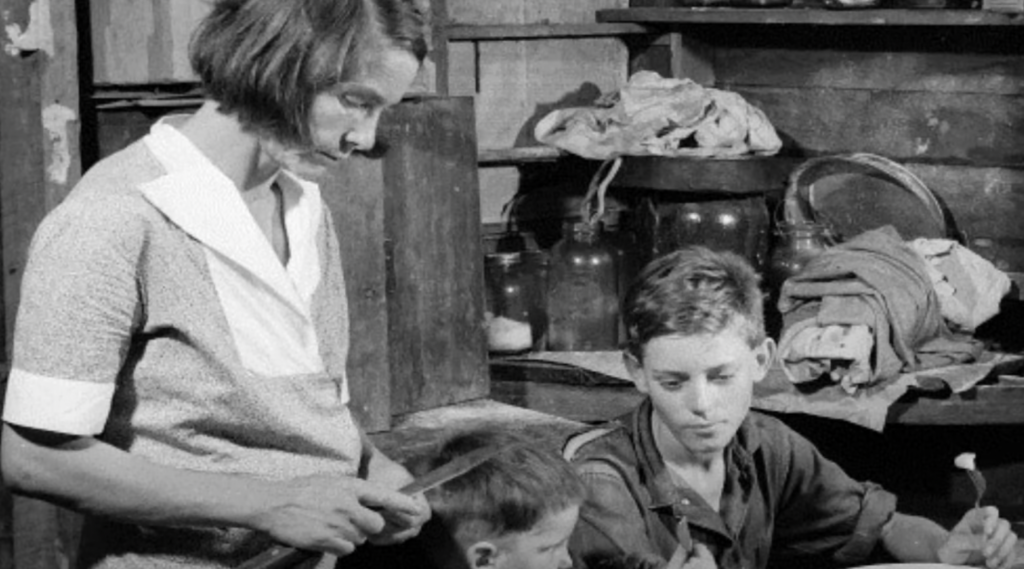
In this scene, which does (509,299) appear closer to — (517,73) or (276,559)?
(517,73)

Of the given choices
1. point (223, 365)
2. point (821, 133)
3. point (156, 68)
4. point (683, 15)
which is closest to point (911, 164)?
point (821, 133)

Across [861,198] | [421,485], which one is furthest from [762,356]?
[861,198]

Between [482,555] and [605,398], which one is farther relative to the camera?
[605,398]

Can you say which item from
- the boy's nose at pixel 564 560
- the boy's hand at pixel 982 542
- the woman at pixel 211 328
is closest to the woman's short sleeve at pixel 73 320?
the woman at pixel 211 328

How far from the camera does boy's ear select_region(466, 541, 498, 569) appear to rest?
2775 mm

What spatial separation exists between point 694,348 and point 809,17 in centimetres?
296

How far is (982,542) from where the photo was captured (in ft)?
10.4

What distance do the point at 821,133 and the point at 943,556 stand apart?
3.19m

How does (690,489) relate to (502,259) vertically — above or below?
below

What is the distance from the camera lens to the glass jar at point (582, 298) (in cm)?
585

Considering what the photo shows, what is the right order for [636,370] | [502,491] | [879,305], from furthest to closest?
[879,305] < [636,370] < [502,491]

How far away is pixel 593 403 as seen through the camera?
5.42m

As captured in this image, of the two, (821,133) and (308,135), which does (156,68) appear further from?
(821,133)

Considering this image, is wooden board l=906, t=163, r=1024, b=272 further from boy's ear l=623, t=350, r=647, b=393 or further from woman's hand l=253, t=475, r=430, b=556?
woman's hand l=253, t=475, r=430, b=556
